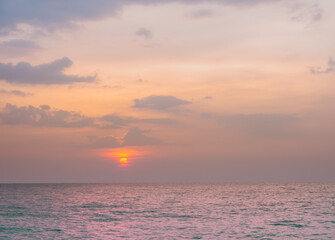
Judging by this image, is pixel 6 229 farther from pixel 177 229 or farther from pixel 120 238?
pixel 177 229

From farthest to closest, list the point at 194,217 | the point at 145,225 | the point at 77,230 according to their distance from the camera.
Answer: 1. the point at 194,217
2. the point at 145,225
3. the point at 77,230

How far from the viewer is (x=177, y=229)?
44.5 metres

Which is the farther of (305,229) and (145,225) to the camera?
(145,225)

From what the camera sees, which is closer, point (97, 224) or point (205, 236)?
point (205, 236)

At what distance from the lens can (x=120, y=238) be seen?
127 ft

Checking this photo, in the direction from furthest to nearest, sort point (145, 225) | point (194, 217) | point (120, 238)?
point (194, 217)
point (145, 225)
point (120, 238)

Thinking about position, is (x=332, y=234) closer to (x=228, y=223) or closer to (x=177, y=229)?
(x=228, y=223)

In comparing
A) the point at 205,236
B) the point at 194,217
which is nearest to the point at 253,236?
the point at 205,236

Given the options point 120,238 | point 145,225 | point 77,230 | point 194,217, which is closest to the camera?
point 120,238

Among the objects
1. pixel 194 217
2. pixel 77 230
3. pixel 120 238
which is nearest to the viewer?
pixel 120 238

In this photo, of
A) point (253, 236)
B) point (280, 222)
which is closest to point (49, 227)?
point (253, 236)

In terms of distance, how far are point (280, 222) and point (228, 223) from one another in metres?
7.51

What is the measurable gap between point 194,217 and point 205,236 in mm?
17467

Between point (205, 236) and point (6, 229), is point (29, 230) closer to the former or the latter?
point (6, 229)
